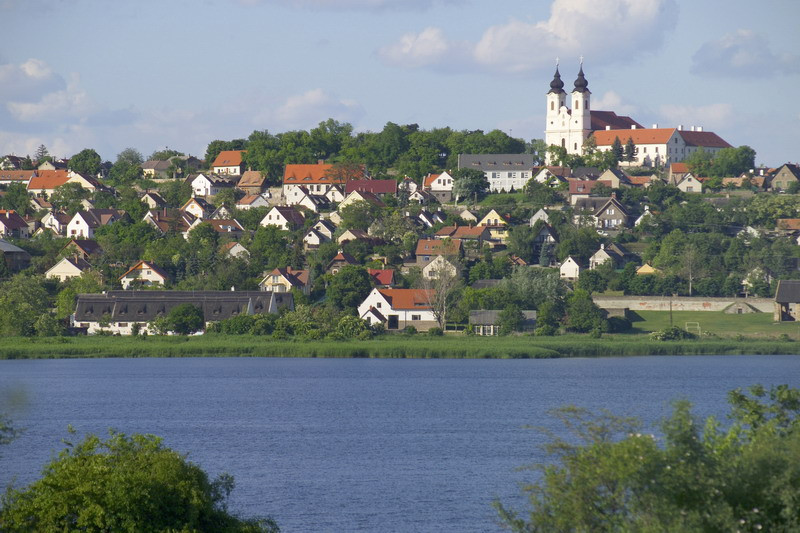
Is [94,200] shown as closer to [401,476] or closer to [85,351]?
[85,351]

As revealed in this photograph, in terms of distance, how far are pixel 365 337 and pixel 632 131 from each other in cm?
4906

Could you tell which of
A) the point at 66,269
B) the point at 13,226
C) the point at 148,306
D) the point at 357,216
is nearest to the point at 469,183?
the point at 357,216

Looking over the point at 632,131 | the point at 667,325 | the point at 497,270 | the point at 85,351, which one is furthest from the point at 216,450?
the point at 632,131

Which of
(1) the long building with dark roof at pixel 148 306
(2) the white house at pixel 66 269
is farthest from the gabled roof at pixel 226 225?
(1) the long building with dark roof at pixel 148 306

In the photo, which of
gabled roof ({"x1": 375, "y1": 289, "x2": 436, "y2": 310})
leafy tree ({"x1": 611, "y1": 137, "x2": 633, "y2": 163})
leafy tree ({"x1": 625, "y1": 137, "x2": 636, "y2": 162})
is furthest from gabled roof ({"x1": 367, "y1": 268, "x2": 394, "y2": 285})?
leafy tree ({"x1": 625, "y1": 137, "x2": 636, "y2": 162})

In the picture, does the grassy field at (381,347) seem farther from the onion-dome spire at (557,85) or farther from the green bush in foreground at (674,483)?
the onion-dome spire at (557,85)

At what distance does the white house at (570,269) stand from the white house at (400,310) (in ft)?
36.5

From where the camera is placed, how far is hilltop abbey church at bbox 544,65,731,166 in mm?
93438

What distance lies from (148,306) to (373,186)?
3162 cm

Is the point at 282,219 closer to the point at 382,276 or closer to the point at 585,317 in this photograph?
the point at 382,276

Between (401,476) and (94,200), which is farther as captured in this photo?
(94,200)

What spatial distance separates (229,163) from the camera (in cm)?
9306

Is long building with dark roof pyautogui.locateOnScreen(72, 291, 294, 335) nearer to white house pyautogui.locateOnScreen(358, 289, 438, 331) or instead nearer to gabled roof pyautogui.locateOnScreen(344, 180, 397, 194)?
white house pyautogui.locateOnScreen(358, 289, 438, 331)

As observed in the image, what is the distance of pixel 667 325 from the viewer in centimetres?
5494
